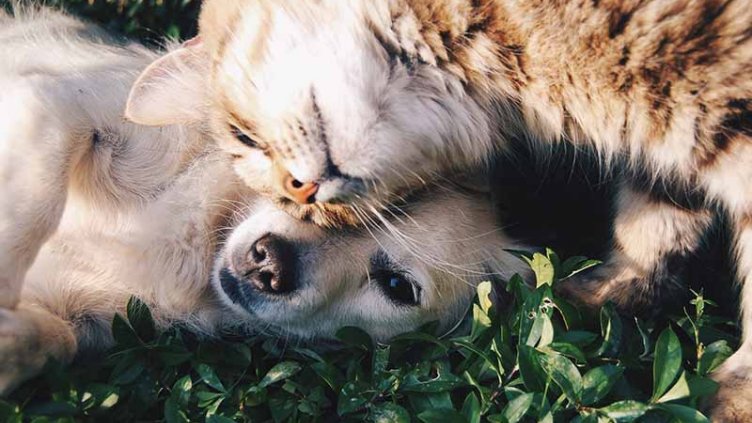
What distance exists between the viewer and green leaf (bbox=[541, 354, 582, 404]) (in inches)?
88.3

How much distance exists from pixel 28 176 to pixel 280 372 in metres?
0.95

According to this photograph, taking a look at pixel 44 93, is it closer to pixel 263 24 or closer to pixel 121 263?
pixel 121 263

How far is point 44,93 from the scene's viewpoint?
291cm

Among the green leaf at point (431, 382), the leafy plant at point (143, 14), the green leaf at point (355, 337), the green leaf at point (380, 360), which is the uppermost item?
the leafy plant at point (143, 14)

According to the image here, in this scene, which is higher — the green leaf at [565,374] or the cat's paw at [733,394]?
the green leaf at [565,374]

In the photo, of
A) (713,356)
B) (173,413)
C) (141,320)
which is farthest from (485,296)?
(141,320)

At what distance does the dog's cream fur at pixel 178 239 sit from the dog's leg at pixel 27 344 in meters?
0.01

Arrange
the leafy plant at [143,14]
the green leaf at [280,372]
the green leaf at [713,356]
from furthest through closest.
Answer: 1. the leafy plant at [143,14]
2. the green leaf at [280,372]
3. the green leaf at [713,356]

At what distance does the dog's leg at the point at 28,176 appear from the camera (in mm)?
2600

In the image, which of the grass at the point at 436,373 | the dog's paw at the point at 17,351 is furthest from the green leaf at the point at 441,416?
the dog's paw at the point at 17,351

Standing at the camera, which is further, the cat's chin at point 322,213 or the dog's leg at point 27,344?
the cat's chin at point 322,213

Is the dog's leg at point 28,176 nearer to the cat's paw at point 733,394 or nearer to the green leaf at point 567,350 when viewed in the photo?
the green leaf at point 567,350

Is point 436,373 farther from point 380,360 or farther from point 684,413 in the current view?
point 684,413

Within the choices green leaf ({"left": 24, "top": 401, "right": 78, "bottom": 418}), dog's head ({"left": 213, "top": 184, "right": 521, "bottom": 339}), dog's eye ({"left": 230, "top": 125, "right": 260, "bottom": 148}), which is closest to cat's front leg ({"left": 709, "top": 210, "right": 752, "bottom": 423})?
dog's head ({"left": 213, "top": 184, "right": 521, "bottom": 339})
